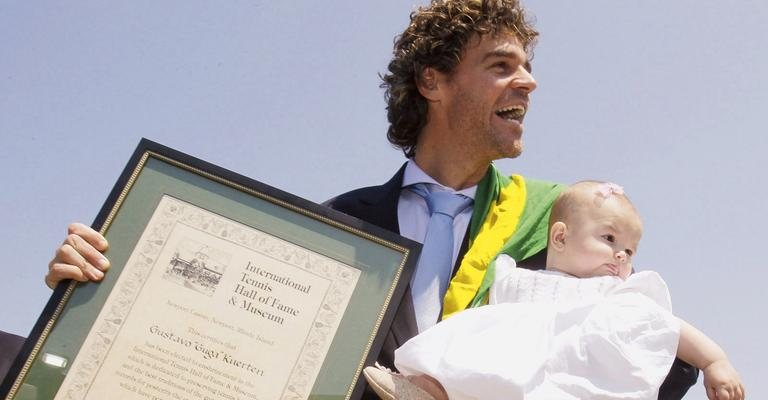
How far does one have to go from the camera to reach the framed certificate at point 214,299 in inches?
110

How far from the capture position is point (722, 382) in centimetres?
277

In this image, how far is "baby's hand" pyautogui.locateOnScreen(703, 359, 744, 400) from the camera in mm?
2764

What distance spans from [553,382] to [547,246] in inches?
37.9

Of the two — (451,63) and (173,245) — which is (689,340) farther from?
(451,63)

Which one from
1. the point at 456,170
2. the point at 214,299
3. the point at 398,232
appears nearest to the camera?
the point at 214,299

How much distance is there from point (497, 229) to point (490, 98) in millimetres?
1018

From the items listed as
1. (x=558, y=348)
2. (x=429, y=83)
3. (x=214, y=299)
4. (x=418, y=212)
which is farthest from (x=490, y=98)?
(x=214, y=299)

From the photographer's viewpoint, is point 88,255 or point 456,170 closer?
point 88,255

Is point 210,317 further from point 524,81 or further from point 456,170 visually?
point 524,81

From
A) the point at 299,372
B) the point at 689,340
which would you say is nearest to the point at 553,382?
the point at 689,340

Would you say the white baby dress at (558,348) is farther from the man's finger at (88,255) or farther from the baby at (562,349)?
the man's finger at (88,255)

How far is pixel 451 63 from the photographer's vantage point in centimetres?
479

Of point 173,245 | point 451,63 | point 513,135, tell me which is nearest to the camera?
point 173,245

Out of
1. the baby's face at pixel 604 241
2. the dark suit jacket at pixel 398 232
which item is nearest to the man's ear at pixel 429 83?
the dark suit jacket at pixel 398 232
